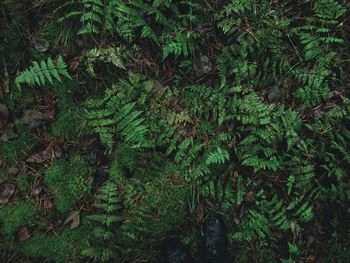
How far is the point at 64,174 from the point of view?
151 inches

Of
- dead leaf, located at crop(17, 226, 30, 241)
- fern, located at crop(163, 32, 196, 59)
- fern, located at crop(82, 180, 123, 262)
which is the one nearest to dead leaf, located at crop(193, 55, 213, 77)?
fern, located at crop(163, 32, 196, 59)

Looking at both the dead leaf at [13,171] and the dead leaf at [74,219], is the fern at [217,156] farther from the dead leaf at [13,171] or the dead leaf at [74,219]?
the dead leaf at [13,171]

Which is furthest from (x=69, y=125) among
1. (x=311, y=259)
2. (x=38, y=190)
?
(x=311, y=259)

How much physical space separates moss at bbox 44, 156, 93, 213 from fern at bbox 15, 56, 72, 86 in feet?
3.25

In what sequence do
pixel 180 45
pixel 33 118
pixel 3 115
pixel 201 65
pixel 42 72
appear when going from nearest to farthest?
pixel 42 72, pixel 3 115, pixel 33 118, pixel 180 45, pixel 201 65

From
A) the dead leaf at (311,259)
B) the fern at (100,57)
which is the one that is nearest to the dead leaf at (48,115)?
the fern at (100,57)

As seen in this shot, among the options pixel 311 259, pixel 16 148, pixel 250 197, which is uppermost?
pixel 16 148

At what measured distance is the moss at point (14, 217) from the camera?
3.68 metres

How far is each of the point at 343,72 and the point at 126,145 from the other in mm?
2942

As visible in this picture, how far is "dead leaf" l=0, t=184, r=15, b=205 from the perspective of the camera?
369 cm

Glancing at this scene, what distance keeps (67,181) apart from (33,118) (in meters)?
0.86

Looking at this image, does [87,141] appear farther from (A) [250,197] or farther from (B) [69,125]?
(A) [250,197]

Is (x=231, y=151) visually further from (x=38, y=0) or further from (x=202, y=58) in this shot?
(x=38, y=0)

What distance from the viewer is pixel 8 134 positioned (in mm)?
3738
